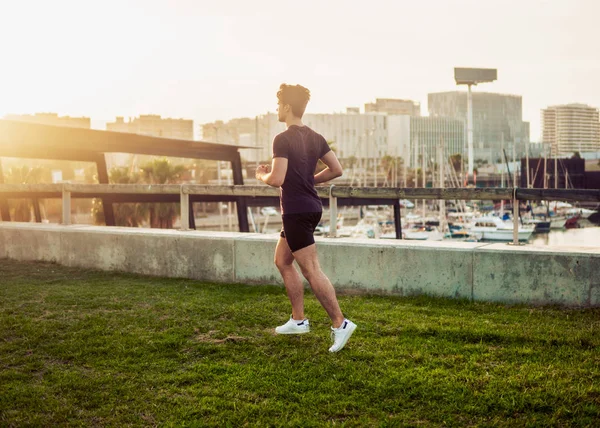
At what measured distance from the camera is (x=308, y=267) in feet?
16.6

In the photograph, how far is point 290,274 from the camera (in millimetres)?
5375

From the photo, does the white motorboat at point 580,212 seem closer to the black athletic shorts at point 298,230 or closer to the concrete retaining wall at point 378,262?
the concrete retaining wall at point 378,262

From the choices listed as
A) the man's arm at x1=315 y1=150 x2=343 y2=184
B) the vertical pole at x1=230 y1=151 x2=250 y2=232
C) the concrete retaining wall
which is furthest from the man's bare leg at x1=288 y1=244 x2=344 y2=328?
the vertical pole at x1=230 y1=151 x2=250 y2=232

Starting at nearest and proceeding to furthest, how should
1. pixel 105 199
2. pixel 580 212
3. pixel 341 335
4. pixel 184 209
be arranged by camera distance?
pixel 341 335 → pixel 184 209 → pixel 105 199 → pixel 580 212

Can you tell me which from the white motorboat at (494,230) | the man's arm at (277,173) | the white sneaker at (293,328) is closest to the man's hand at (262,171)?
the man's arm at (277,173)

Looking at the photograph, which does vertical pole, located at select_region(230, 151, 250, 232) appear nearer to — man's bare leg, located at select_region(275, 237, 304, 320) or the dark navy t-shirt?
man's bare leg, located at select_region(275, 237, 304, 320)

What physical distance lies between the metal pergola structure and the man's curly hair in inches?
422

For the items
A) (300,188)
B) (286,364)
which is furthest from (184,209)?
(286,364)

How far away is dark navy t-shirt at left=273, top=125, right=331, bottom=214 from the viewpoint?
198 inches

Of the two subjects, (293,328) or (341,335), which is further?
(293,328)

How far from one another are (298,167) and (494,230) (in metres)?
59.4

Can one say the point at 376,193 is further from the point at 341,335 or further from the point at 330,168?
the point at 341,335

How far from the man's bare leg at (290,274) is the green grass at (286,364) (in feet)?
0.85

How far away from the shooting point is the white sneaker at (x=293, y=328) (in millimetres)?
5387
